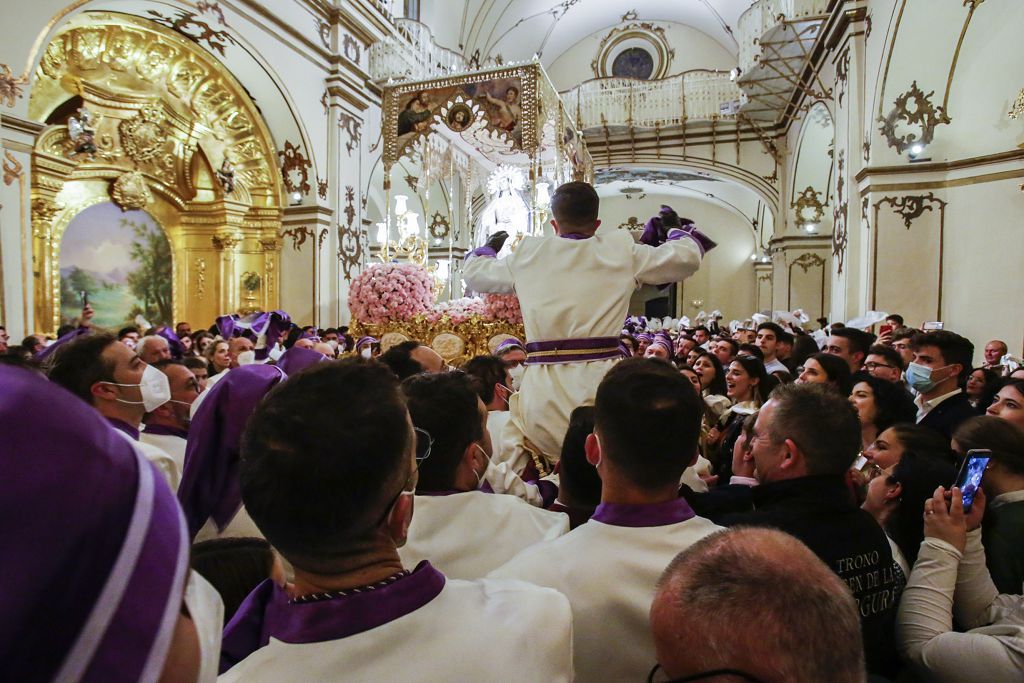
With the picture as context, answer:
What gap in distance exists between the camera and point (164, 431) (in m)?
2.85

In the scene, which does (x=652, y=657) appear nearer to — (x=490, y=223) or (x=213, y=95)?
(x=213, y=95)

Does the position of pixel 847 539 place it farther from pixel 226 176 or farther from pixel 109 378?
pixel 226 176

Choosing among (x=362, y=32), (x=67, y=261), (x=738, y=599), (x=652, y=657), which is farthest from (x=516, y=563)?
(x=362, y=32)

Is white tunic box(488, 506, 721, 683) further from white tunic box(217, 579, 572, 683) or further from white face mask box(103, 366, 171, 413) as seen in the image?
white face mask box(103, 366, 171, 413)

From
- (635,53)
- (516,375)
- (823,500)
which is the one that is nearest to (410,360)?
(516,375)

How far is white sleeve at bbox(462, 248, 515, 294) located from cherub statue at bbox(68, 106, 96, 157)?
890 cm

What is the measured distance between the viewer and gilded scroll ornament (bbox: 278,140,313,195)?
37.5 ft

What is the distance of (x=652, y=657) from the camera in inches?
54.2

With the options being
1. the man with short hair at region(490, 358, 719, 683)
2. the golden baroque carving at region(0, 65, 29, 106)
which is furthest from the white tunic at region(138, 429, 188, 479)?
the golden baroque carving at region(0, 65, 29, 106)

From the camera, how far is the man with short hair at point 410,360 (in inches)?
122

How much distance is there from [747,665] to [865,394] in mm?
2456

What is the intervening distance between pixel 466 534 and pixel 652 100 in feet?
55.6

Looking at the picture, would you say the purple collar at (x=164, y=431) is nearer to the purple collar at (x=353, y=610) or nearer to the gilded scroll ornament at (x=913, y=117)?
the purple collar at (x=353, y=610)

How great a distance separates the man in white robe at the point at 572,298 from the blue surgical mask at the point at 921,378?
1537 millimetres
